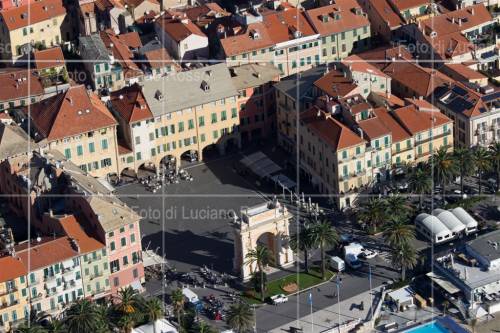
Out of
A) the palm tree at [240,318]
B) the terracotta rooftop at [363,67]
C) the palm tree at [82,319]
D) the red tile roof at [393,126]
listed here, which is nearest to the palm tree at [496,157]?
the red tile roof at [393,126]

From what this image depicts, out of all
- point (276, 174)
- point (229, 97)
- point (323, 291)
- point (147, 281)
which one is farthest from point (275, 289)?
point (229, 97)

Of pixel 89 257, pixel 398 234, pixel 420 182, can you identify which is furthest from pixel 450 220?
pixel 89 257

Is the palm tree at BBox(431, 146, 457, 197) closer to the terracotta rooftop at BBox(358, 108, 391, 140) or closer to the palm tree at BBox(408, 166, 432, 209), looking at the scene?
the palm tree at BBox(408, 166, 432, 209)

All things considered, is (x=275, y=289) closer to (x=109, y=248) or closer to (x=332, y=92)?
(x=109, y=248)

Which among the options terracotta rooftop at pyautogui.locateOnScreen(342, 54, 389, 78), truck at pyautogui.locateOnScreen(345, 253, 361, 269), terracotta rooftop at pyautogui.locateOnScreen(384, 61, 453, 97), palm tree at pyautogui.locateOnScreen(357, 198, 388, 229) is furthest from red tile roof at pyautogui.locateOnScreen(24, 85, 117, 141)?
terracotta rooftop at pyautogui.locateOnScreen(384, 61, 453, 97)

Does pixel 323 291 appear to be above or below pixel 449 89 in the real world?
below

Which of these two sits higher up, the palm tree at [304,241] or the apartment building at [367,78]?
the apartment building at [367,78]

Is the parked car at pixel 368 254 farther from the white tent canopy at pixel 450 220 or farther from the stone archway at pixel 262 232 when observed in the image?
the white tent canopy at pixel 450 220
